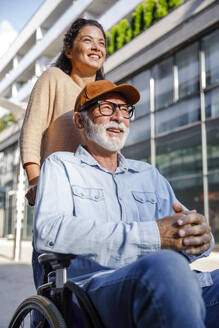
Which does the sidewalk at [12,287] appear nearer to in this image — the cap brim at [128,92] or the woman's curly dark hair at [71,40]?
the woman's curly dark hair at [71,40]

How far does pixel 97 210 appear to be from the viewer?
2023mm

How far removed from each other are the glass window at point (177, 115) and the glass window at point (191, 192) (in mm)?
1634

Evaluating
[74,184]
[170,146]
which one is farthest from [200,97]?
[74,184]

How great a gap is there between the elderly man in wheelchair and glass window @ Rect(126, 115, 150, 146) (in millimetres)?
11332

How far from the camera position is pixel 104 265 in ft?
5.70

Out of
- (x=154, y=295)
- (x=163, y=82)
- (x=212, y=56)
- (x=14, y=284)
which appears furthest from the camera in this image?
(x=163, y=82)

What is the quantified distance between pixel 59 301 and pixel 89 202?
47 cm

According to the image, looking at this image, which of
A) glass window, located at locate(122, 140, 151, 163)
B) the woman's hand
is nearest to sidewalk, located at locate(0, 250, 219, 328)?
the woman's hand

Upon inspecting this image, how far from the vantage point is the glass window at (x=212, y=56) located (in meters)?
11.2

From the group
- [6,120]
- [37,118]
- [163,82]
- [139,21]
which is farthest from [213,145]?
[6,120]

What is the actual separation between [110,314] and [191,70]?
444 inches

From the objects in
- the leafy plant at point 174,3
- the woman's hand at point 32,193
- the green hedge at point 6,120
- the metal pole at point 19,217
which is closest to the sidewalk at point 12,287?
the metal pole at point 19,217

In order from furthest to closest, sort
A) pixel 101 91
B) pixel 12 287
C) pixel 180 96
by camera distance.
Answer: pixel 180 96 < pixel 12 287 < pixel 101 91

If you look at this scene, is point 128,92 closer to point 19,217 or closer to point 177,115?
point 19,217
